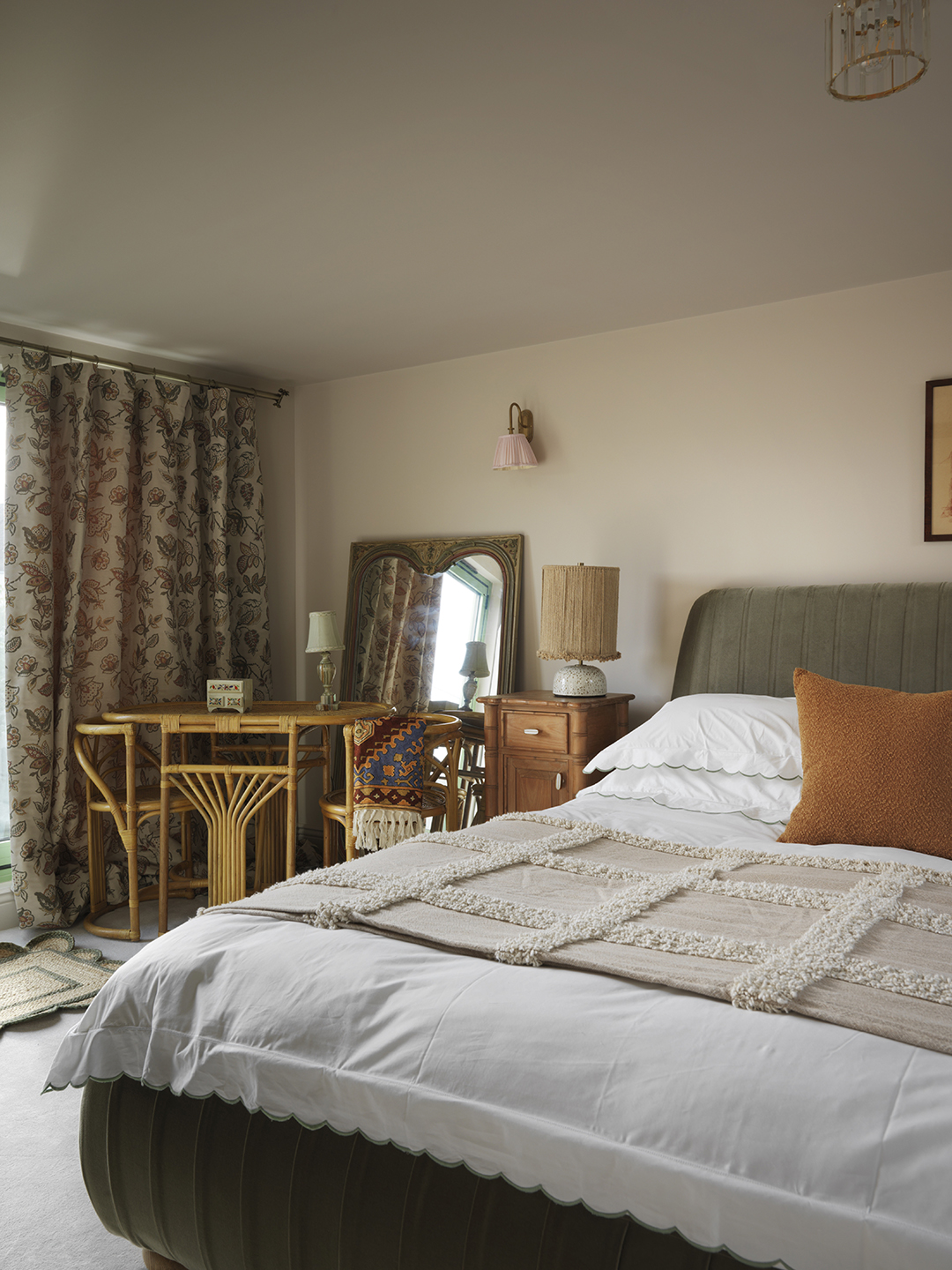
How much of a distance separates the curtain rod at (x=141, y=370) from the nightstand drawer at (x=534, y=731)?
2086 millimetres

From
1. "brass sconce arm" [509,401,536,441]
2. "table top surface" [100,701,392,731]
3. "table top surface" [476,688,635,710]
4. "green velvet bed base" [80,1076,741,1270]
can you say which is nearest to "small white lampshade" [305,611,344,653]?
"table top surface" [100,701,392,731]

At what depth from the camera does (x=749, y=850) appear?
6.87 feet

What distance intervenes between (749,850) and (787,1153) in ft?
3.69

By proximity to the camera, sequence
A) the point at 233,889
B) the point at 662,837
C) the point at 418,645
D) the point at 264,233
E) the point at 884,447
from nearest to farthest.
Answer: the point at 662,837 < the point at 264,233 < the point at 884,447 < the point at 233,889 < the point at 418,645

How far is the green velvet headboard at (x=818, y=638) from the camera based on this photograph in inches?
118

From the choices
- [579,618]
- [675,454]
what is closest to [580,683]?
[579,618]

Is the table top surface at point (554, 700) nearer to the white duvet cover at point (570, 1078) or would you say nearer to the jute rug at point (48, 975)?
the jute rug at point (48, 975)

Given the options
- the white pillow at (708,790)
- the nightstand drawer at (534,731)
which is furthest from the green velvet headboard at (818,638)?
the white pillow at (708,790)

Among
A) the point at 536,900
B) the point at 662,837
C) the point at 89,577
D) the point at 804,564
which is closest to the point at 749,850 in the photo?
the point at 662,837

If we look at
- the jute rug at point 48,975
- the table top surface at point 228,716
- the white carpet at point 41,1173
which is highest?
the table top surface at point 228,716

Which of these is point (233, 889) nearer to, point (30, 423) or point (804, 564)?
point (30, 423)

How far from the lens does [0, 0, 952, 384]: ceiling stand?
1802mm

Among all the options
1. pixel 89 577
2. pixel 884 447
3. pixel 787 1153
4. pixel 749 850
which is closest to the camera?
pixel 787 1153

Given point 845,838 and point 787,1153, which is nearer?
point 787,1153
